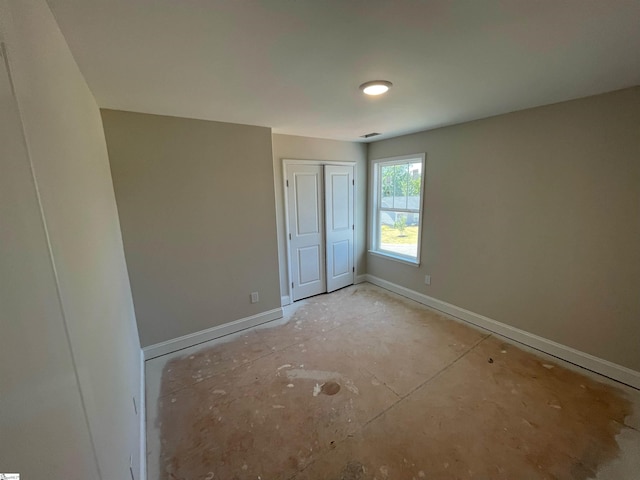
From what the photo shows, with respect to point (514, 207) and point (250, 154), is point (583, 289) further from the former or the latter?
point (250, 154)

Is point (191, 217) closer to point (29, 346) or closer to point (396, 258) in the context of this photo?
point (29, 346)

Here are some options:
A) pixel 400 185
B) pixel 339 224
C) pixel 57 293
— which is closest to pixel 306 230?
pixel 339 224

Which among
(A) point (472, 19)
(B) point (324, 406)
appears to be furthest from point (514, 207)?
(B) point (324, 406)

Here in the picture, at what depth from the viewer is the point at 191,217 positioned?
275 cm

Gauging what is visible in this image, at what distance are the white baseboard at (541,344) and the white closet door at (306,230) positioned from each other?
1.50 m

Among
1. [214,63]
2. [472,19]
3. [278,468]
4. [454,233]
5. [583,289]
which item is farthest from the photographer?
[454,233]

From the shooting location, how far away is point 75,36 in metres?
1.21

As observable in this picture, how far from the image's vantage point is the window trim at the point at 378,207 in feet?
12.0

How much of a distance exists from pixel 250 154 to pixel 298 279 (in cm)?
191

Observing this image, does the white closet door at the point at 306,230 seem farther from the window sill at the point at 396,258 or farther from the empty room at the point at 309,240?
the window sill at the point at 396,258

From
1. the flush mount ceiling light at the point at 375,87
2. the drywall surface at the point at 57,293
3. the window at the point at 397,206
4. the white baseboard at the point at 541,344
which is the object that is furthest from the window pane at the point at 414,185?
the drywall surface at the point at 57,293

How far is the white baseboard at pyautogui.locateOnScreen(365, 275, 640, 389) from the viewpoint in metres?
2.22

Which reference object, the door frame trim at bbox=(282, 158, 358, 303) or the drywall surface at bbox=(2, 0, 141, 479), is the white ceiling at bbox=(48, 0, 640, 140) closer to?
the drywall surface at bbox=(2, 0, 141, 479)

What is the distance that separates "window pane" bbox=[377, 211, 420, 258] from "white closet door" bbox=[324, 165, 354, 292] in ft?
1.78
